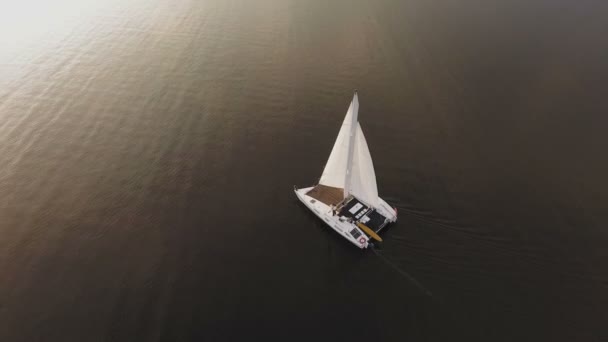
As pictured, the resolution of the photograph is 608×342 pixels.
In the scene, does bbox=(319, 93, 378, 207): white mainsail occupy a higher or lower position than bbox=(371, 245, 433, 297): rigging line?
higher

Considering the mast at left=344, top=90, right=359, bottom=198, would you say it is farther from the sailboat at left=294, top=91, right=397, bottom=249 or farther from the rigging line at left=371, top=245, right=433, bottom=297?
the rigging line at left=371, top=245, right=433, bottom=297

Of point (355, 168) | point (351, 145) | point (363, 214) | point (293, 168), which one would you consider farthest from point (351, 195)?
point (293, 168)

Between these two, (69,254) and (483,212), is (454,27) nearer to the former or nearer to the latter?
(483,212)

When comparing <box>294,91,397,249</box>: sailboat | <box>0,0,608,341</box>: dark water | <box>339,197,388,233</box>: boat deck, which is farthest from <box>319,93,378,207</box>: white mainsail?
<box>0,0,608,341</box>: dark water

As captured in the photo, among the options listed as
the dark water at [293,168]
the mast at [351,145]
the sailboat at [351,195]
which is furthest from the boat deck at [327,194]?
the dark water at [293,168]

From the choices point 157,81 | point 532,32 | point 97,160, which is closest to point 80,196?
point 97,160

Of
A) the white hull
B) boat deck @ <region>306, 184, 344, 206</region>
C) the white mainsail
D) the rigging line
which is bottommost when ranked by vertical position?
the rigging line

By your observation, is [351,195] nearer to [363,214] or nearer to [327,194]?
[327,194]
